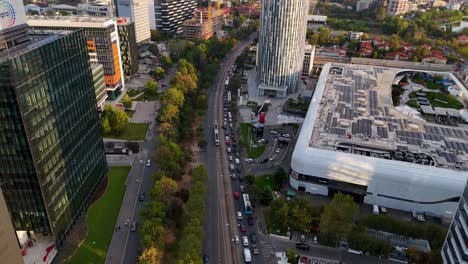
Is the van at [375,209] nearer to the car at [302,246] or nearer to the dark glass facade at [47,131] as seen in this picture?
the car at [302,246]

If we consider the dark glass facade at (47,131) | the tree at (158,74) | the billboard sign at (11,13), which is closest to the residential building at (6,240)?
the dark glass facade at (47,131)

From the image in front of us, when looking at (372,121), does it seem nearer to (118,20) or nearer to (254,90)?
(254,90)

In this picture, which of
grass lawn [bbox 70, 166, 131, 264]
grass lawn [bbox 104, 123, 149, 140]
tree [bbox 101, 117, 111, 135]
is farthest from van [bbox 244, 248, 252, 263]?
tree [bbox 101, 117, 111, 135]

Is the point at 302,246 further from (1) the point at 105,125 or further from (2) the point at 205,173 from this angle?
(1) the point at 105,125

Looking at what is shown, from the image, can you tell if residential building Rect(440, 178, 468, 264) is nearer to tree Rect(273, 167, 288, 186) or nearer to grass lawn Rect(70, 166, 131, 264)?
tree Rect(273, 167, 288, 186)

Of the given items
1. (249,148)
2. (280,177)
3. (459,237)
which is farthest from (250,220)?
(459,237)

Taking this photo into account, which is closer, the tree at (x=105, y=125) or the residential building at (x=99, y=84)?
the tree at (x=105, y=125)
